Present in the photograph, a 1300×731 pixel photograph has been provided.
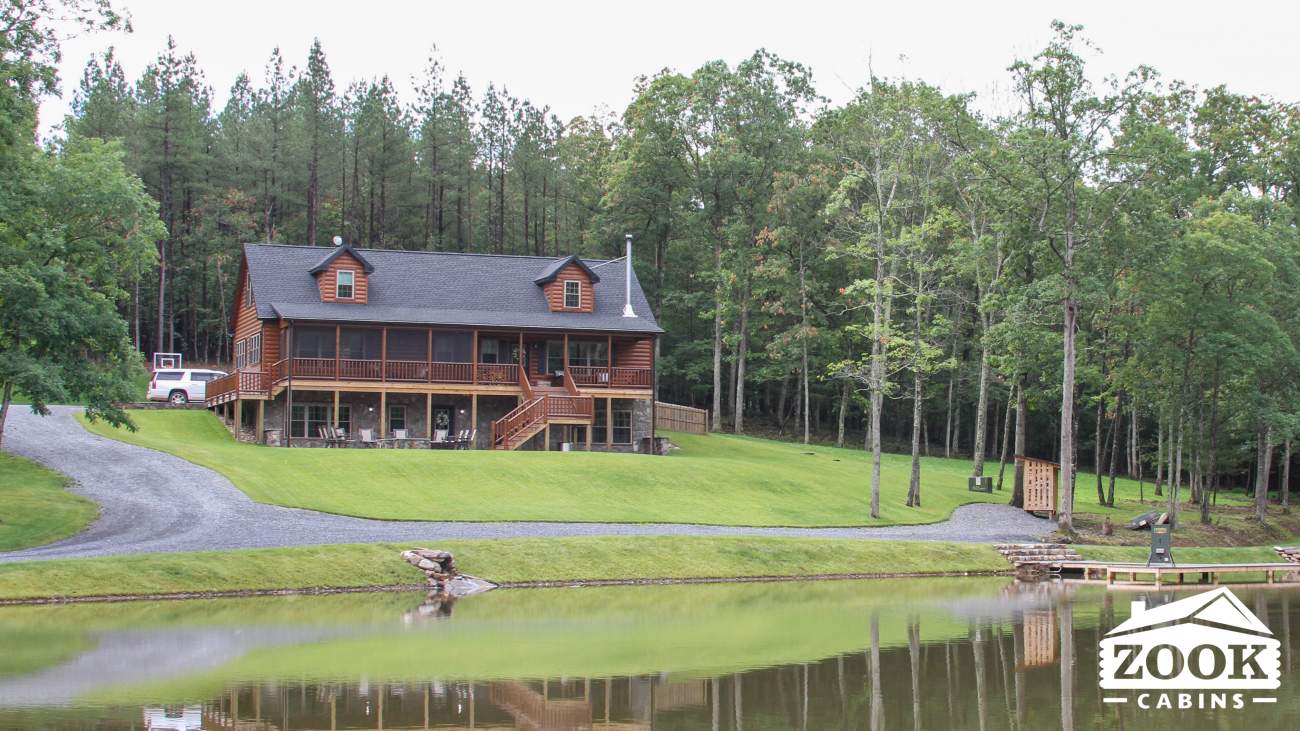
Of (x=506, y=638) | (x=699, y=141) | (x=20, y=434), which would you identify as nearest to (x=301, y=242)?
(x=699, y=141)

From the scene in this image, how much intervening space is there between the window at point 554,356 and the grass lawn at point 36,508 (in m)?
20.7

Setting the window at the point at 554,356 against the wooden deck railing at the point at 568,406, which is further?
the window at the point at 554,356

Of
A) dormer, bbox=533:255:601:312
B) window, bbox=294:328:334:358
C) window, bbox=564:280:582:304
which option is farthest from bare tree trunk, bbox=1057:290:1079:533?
window, bbox=294:328:334:358

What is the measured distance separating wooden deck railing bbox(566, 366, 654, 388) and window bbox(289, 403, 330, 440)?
9.61 m

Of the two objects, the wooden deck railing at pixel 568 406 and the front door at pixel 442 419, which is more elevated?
the wooden deck railing at pixel 568 406

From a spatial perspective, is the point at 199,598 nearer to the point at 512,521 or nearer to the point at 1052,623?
the point at 512,521

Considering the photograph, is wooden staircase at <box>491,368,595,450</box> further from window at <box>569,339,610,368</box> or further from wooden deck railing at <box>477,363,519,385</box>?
window at <box>569,339,610,368</box>

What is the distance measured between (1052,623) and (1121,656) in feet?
13.6

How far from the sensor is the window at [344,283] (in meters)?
49.2

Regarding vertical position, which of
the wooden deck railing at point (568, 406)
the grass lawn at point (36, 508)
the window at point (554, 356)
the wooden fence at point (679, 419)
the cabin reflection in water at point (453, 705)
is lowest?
the cabin reflection in water at point (453, 705)

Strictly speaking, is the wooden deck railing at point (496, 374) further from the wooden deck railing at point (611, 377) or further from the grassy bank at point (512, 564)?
the grassy bank at point (512, 564)

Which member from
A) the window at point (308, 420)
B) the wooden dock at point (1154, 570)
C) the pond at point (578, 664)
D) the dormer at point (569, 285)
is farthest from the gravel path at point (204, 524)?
the dormer at point (569, 285)

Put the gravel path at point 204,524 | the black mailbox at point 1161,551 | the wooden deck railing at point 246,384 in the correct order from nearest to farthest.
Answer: the gravel path at point 204,524 → the black mailbox at point 1161,551 → the wooden deck railing at point 246,384

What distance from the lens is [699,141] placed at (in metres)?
64.4
